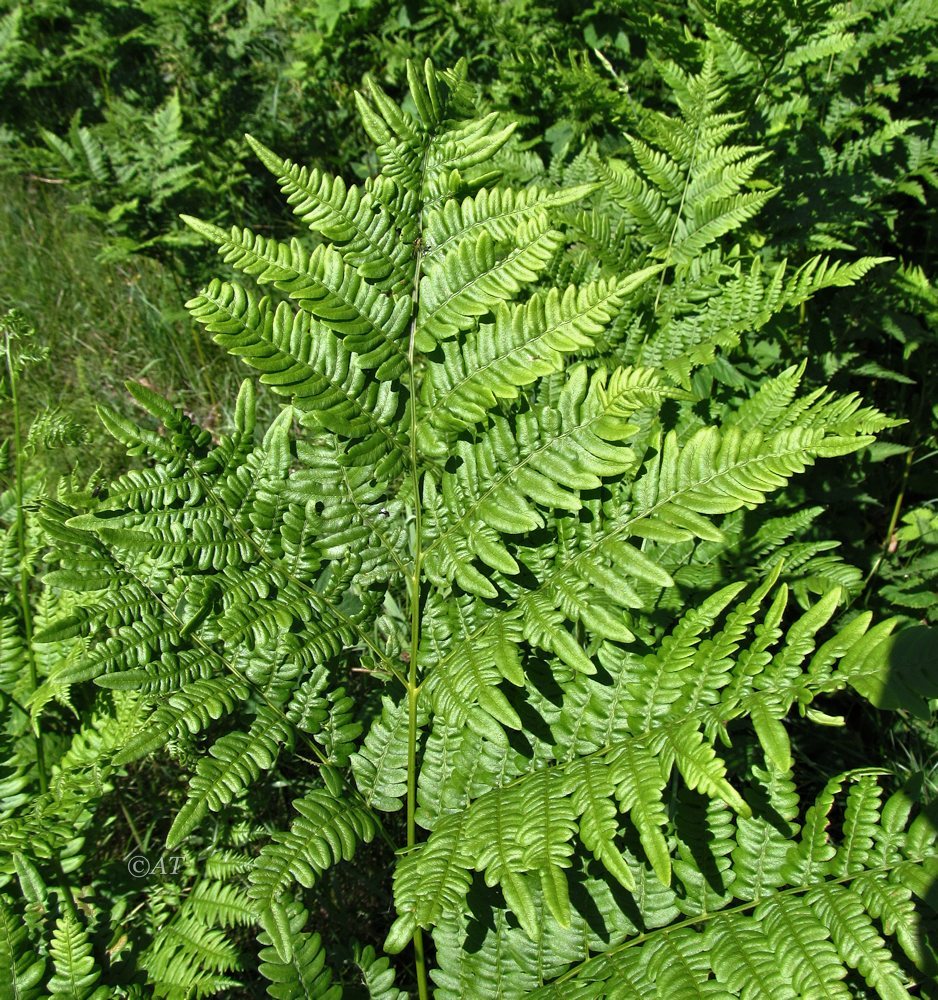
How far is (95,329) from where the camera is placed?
13.5 feet

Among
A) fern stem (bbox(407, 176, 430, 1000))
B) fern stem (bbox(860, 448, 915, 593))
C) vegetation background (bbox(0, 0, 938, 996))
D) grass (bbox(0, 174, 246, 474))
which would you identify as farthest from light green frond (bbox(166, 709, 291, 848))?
grass (bbox(0, 174, 246, 474))

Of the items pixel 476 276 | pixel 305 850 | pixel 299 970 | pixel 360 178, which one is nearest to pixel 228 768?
pixel 305 850

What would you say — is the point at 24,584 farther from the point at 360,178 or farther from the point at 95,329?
the point at 360,178

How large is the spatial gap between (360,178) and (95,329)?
1.49 meters

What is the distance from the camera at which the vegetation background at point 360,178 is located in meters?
2.33

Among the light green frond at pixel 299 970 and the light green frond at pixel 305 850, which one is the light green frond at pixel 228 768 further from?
the light green frond at pixel 299 970

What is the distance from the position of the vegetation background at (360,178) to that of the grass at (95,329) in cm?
1

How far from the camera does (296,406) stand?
1486mm

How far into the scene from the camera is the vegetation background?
2.33m

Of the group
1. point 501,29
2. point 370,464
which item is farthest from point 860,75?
point 370,464

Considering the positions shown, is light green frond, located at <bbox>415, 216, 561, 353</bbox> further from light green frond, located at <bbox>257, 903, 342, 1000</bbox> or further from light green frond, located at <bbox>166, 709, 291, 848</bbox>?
light green frond, located at <bbox>257, 903, 342, 1000</bbox>

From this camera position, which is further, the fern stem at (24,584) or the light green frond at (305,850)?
the fern stem at (24,584)

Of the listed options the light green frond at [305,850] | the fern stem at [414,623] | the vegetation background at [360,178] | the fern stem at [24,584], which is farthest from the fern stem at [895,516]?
the fern stem at [24,584]

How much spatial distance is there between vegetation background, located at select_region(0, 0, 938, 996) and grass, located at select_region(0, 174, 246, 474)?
14mm
